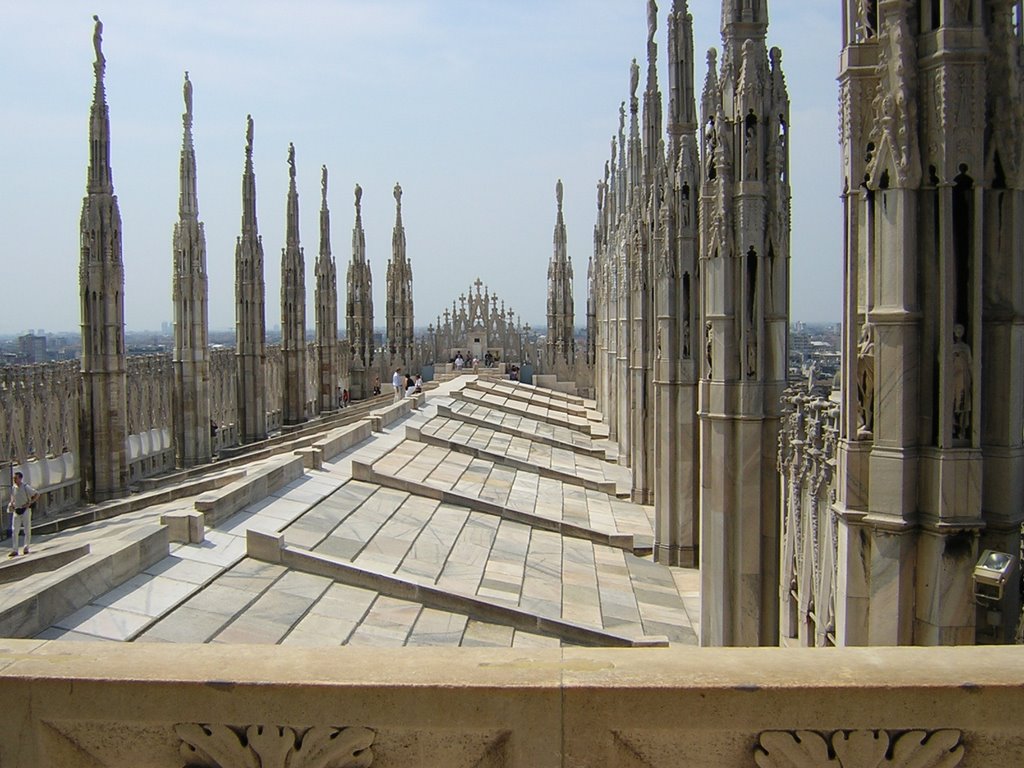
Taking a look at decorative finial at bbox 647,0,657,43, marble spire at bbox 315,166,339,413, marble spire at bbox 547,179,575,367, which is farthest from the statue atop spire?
marble spire at bbox 547,179,575,367

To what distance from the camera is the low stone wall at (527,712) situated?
2.52 m

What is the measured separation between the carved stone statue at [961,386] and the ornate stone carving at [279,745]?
4.01 metres

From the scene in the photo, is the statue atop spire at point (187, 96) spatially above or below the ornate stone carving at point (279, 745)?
above

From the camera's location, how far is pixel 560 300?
177 feet

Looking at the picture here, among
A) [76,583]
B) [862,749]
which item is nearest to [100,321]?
[76,583]

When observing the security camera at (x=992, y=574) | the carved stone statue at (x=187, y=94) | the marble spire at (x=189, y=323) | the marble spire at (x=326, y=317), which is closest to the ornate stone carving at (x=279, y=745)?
the security camera at (x=992, y=574)

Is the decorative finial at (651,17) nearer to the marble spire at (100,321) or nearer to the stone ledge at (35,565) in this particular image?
the marble spire at (100,321)

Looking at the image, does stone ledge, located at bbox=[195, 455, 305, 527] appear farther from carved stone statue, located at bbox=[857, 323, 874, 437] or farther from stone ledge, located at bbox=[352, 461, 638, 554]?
carved stone statue, located at bbox=[857, 323, 874, 437]

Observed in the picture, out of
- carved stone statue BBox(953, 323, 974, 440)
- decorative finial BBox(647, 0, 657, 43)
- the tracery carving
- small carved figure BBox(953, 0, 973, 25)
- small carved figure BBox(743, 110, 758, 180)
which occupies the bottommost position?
carved stone statue BBox(953, 323, 974, 440)

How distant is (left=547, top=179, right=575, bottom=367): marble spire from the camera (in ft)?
176

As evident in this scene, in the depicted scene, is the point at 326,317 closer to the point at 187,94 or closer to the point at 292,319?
the point at 292,319

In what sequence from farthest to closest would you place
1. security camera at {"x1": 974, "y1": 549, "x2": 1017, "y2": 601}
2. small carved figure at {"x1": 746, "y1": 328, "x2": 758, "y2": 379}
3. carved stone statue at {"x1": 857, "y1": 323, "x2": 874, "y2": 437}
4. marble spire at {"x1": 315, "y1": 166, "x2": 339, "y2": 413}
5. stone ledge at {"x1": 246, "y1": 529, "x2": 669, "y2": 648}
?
marble spire at {"x1": 315, "y1": 166, "x2": 339, "y2": 413}, stone ledge at {"x1": 246, "y1": 529, "x2": 669, "y2": 648}, small carved figure at {"x1": 746, "y1": 328, "x2": 758, "y2": 379}, carved stone statue at {"x1": 857, "y1": 323, "x2": 874, "y2": 437}, security camera at {"x1": 974, "y1": 549, "x2": 1017, "y2": 601}

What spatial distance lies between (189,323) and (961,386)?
2625 cm

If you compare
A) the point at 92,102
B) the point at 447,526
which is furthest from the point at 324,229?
the point at 447,526
